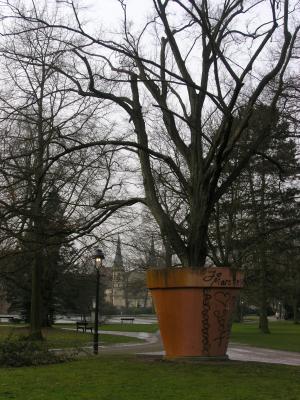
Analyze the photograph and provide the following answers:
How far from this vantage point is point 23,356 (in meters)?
14.8

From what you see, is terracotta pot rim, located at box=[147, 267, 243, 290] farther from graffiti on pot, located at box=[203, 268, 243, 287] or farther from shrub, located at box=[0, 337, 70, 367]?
shrub, located at box=[0, 337, 70, 367]

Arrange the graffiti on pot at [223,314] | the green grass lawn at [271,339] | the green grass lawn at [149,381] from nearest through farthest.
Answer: the green grass lawn at [149,381], the graffiti on pot at [223,314], the green grass lawn at [271,339]

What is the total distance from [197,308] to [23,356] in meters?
4.32

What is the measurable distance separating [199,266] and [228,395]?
6163 mm

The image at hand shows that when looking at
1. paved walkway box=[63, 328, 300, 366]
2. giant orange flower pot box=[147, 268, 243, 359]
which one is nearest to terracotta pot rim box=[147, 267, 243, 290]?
giant orange flower pot box=[147, 268, 243, 359]

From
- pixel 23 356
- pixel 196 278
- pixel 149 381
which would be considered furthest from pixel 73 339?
pixel 149 381

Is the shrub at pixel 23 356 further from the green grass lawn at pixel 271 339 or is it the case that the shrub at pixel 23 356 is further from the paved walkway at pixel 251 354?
the green grass lawn at pixel 271 339

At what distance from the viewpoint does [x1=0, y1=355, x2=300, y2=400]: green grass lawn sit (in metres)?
8.85

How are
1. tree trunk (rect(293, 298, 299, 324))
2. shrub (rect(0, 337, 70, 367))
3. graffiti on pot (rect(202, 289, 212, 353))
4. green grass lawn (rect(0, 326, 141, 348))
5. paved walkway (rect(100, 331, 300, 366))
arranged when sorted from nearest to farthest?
graffiti on pot (rect(202, 289, 212, 353)) < shrub (rect(0, 337, 70, 367)) < paved walkway (rect(100, 331, 300, 366)) < green grass lawn (rect(0, 326, 141, 348)) < tree trunk (rect(293, 298, 299, 324))

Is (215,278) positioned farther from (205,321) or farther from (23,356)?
(23,356)

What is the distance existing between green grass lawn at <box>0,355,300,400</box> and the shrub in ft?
3.04

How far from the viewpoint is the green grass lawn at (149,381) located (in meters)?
8.85

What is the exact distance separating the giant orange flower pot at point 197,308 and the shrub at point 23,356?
2965mm

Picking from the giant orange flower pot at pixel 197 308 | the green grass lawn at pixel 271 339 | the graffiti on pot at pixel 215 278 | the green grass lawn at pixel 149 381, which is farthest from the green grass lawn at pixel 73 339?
the green grass lawn at pixel 149 381
